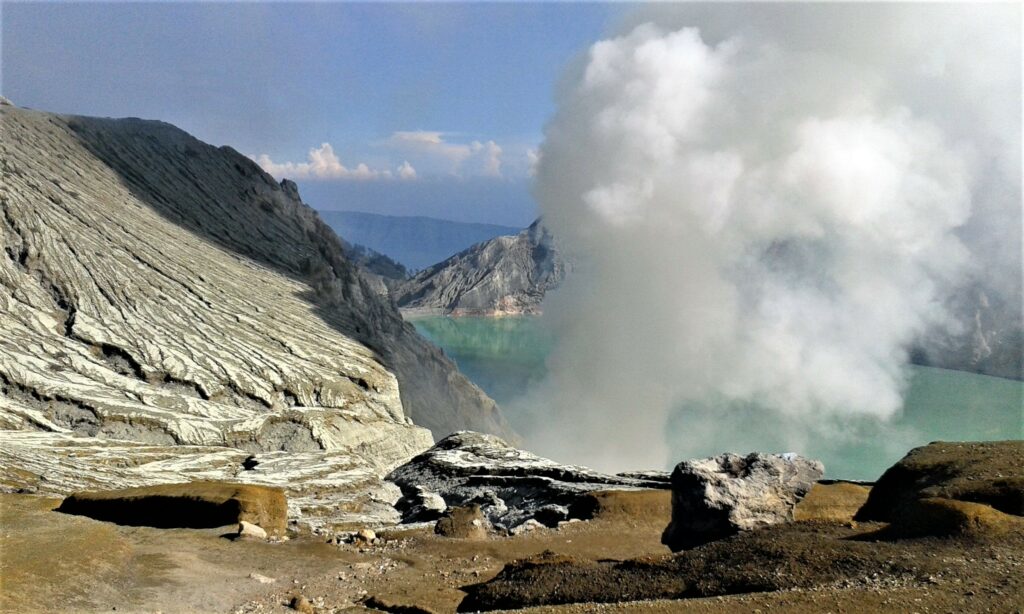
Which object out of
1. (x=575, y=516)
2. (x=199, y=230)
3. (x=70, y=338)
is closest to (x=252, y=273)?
(x=199, y=230)

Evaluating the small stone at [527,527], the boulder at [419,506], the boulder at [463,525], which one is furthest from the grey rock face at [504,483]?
the boulder at [463,525]

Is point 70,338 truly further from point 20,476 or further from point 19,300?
point 20,476

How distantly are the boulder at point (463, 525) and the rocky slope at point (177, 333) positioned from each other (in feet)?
37.2

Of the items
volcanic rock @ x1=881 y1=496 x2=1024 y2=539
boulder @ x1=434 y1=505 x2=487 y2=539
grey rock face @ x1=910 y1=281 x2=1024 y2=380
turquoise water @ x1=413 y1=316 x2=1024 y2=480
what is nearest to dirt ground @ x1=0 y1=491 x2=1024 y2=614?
volcanic rock @ x1=881 y1=496 x2=1024 y2=539

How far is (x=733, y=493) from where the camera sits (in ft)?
65.9

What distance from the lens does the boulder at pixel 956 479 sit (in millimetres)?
18156

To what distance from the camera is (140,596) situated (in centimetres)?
1666

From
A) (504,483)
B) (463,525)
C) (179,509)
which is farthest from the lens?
(504,483)

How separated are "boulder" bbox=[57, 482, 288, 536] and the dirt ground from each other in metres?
0.74

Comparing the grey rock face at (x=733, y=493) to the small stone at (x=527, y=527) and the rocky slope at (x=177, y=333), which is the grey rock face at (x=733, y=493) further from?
the rocky slope at (x=177, y=333)

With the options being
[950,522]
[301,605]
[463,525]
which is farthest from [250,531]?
[950,522]

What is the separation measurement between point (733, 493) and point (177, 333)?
43866 mm

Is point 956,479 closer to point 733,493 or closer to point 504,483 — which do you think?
point 733,493

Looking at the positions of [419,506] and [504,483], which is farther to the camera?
[504,483]
